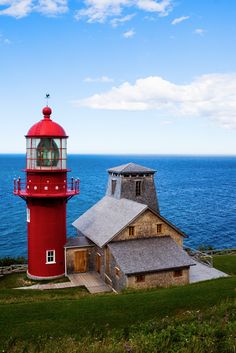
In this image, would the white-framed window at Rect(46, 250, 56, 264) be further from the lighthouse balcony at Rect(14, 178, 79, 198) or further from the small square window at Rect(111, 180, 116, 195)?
the small square window at Rect(111, 180, 116, 195)

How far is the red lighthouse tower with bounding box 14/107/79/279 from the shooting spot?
25219 mm

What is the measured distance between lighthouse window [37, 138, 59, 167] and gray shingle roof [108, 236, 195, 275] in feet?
22.7

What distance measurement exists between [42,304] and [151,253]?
9680mm

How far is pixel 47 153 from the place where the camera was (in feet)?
83.3

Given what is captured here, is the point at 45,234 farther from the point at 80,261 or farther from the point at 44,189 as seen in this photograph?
the point at 80,261

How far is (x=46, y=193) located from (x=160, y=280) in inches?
374

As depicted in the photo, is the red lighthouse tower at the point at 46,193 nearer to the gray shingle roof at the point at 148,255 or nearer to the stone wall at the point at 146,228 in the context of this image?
the gray shingle roof at the point at 148,255

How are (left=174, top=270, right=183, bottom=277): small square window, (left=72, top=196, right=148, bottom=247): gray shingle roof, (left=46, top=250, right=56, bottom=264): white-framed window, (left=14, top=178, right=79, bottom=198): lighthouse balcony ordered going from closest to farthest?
(left=174, top=270, right=183, bottom=277): small square window, (left=14, top=178, right=79, bottom=198): lighthouse balcony, (left=72, top=196, right=148, bottom=247): gray shingle roof, (left=46, top=250, right=56, bottom=264): white-framed window

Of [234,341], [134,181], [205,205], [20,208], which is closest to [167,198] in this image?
[205,205]

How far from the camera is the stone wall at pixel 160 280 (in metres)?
23.3

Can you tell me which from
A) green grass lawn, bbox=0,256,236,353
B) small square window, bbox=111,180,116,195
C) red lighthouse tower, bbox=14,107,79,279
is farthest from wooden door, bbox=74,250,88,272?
green grass lawn, bbox=0,256,236,353

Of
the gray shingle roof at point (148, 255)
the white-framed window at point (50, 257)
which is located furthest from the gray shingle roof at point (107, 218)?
the white-framed window at point (50, 257)

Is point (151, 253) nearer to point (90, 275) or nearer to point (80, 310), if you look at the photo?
point (90, 275)

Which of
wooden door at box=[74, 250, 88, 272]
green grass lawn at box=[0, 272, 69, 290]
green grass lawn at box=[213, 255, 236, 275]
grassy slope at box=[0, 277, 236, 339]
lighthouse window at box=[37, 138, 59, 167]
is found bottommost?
green grass lawn at box=[0, 272, 69, 290]
